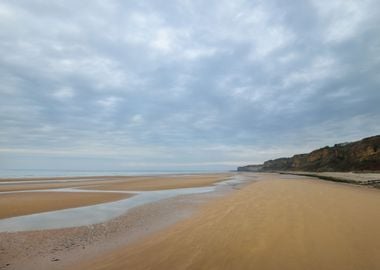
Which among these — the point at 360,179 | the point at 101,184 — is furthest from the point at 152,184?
the point at 360,179

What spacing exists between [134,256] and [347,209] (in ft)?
32.2

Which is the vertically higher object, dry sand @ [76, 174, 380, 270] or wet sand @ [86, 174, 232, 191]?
wet sand @ [86, 174, 232, 191]

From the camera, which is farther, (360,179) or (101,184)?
(101,184)

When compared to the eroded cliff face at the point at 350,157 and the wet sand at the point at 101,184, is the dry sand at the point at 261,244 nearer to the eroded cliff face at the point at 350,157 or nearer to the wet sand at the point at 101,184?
the wet sand at the point at 101,184

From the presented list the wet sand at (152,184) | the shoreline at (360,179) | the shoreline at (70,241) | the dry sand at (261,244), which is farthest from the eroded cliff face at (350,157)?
the shoreline at (70,241)

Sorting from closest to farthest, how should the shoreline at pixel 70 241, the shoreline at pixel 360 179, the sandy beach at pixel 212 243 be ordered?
1. the sandy beach at pixel 212 243
2. the shoreline at pixel 70 241
3. the shoreline at pixel 360 179

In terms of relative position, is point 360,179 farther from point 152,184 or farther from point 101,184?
point 101,184

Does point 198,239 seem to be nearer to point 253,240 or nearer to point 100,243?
point 253,240

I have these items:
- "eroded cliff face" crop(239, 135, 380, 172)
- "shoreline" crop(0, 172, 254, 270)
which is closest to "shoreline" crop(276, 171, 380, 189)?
"eroded cliff face" crop(239, 135, 380, 172)

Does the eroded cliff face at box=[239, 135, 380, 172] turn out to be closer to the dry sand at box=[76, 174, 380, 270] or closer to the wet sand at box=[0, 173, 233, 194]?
the wet sand at box=[0, 173, 233, 194]

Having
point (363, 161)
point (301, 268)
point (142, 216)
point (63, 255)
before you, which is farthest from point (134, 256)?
point (363, 161)

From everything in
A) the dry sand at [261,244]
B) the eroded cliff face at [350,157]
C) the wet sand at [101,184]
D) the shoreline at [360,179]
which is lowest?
the dry sand at [261,244]

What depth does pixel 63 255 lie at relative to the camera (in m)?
6.82

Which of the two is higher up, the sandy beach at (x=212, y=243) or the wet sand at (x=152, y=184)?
the wet sand at (x=152, y=184)
